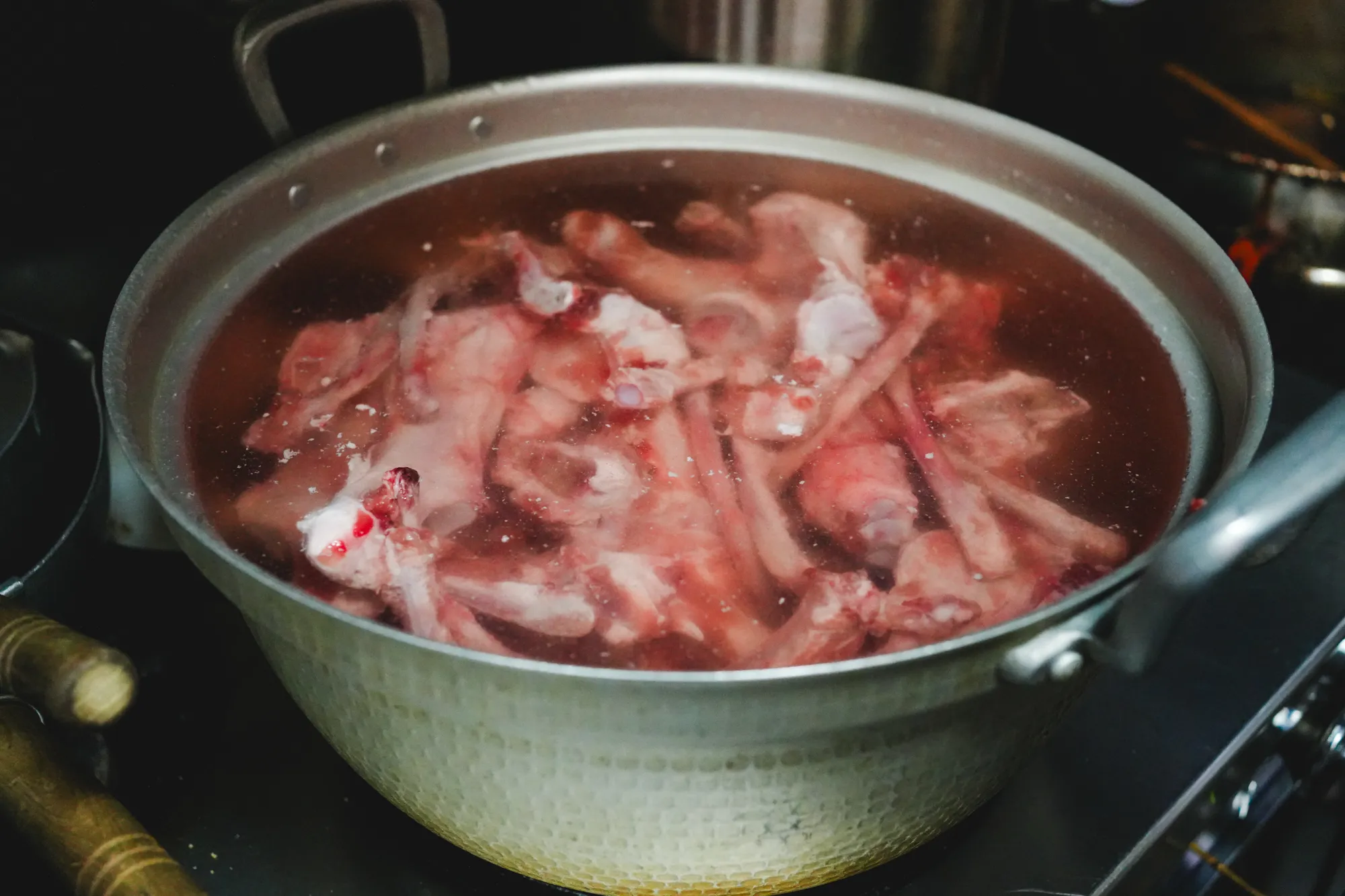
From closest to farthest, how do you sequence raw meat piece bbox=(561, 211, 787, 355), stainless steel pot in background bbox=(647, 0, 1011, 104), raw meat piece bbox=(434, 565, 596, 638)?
raw meat piece bbox=(434, 565, 596, 638) → raw meat piece bbox=(561, 211, 787, 355) → stainless steel pot in background bbox=(647, 0, 1011, 104)

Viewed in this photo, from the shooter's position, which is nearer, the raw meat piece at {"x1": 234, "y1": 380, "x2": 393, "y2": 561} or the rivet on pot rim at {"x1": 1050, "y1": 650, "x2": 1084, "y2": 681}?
the rivet on pot rim at {"x1": 1050, "y1": 650, "x2": 1084, "y2": 681}

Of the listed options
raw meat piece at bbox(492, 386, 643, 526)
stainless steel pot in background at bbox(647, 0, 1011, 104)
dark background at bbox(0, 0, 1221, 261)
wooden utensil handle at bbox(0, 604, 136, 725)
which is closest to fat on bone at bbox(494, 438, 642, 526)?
raw meat piece at bbox(492, 386, 643, 526)

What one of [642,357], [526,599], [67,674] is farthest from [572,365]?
[67,674]

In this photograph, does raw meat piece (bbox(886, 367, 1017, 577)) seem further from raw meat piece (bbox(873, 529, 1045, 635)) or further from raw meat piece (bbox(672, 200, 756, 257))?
raw meat piece (bbox(672, 200, 756, 257))

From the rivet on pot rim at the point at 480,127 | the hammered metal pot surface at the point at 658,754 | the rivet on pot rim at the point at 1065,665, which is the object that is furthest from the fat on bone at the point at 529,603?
the rivet on pot rim at the point at 480,127

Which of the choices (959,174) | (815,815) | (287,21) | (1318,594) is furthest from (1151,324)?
(287,21)

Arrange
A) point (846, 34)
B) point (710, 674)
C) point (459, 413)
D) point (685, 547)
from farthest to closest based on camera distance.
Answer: point (846, 34)
point (459, 413)
point (685, 547)
point (710, 674)

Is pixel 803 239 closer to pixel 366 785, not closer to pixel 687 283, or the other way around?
pixel 687 283

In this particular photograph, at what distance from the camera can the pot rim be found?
0.66 meters

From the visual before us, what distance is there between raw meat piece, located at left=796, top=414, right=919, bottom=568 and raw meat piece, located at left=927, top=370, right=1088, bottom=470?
66mm

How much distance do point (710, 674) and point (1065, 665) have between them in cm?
23

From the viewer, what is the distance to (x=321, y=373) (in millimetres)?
1038

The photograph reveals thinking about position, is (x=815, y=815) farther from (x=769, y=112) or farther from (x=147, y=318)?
(x=769, y=112)

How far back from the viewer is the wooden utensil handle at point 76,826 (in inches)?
29.4
